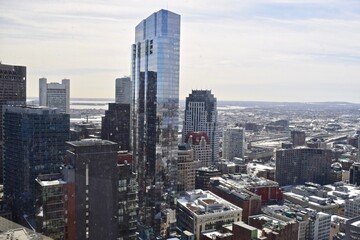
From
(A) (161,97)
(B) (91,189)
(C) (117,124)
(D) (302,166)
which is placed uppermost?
(A) (161,97)

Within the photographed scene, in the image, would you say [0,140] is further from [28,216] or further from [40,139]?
[28,216]

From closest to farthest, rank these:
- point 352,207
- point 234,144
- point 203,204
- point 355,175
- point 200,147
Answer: point 203,204
point 352,207
point 355,175
point 200,147
point 234,144

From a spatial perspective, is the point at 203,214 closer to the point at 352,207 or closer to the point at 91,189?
the point at 91,189

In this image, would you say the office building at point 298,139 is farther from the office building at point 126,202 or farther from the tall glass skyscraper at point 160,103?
the office building at point 126,202

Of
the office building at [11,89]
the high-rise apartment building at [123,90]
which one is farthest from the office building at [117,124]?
the office building at [11,89]

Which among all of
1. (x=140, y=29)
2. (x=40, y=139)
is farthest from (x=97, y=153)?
(x=140, y=29)

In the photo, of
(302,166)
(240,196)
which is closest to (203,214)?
(240,196)

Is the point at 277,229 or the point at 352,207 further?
the point at 352,207

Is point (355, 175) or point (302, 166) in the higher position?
point (302, 166)
